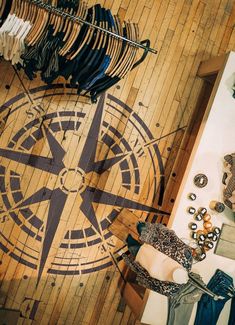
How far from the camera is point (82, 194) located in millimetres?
5656

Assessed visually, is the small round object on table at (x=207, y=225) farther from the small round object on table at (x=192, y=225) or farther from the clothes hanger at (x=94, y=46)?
the clothes hanger at (x=94, y=46)

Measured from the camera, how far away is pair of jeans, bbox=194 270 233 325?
5.10 meters

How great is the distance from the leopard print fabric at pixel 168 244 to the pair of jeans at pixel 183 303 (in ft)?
2.10

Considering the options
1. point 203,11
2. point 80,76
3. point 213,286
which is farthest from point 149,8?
point 213,286

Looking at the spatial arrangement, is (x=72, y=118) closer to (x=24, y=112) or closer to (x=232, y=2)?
(x=24, y=112)

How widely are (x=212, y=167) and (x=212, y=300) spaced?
166cm

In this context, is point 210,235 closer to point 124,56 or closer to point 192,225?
point 192,225

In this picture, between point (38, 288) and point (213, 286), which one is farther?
point (38, 288)

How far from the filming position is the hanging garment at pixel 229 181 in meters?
5.17

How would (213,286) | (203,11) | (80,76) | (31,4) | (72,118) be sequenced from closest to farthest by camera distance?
(31,4)
(80,76)
(213,286)
(72,118)
(203,11)

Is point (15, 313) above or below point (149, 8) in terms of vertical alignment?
below

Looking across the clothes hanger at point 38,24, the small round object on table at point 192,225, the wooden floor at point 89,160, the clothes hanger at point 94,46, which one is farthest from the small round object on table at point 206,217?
the clothes hanger at point 38,24

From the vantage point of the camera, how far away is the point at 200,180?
512cm

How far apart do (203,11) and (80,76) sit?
7.77 ft
